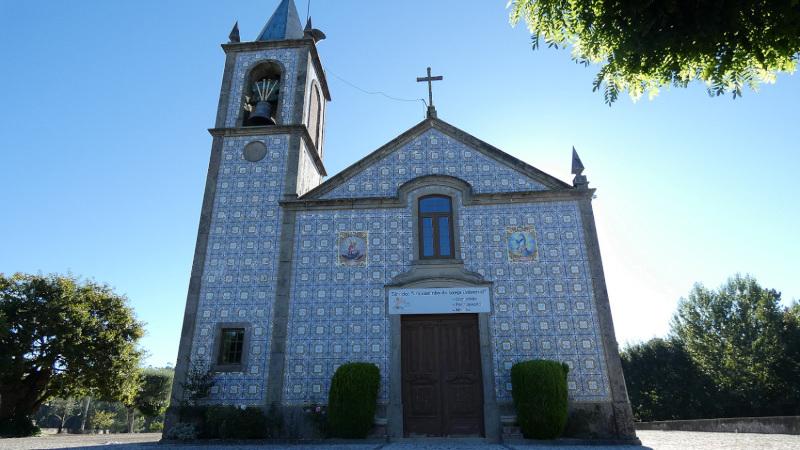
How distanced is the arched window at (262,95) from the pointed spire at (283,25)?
136cm

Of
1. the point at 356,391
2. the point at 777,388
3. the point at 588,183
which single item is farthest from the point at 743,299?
the point at 356,391

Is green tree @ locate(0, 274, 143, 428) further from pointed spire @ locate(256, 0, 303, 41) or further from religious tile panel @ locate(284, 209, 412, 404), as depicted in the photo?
pointed spire @ locate(256, 0, 303, 41)

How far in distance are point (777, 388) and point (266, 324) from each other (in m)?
31.9

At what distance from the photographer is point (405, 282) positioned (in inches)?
539

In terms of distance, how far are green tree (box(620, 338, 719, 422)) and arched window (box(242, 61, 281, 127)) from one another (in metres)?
32.8

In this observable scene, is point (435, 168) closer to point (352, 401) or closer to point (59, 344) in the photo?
point (352, 401)

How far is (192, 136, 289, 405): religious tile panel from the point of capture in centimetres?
1316

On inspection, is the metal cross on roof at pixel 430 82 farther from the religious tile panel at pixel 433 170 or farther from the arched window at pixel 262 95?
the arched window at pixel 262 95

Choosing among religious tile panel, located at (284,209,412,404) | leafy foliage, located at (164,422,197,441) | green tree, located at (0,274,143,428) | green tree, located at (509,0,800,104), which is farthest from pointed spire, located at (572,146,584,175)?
green tree, located at (0,274,143,428)

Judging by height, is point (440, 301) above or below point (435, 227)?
below

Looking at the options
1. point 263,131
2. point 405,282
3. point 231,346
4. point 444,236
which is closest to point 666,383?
point 444,236

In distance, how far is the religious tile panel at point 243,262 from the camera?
43.2 ft

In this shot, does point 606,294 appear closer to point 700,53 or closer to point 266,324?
point 700,53

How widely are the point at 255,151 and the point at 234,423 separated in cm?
862
